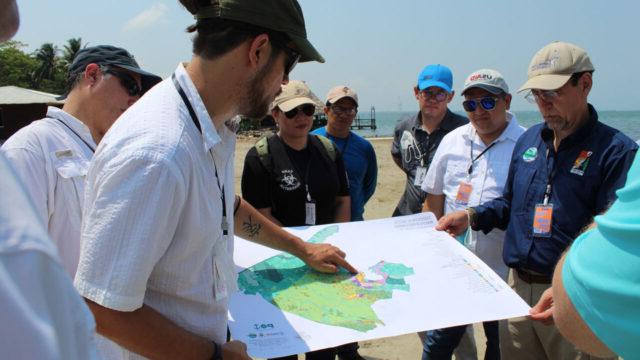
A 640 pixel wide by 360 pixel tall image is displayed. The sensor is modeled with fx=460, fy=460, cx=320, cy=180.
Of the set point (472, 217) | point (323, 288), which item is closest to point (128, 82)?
point (323, 288)

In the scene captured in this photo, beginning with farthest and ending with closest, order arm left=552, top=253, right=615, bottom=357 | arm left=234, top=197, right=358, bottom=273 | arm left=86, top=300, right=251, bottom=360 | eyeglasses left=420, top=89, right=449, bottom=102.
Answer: eyeglasses left=420, top=89, right=449, bottom=102, arm left=234, top=197, right=358, bottom=273, arm left=86, top=300, right=251, bottom=360, arm left=552, top=253, right=615, bottom=357

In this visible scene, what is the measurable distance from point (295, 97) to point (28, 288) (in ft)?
10.5

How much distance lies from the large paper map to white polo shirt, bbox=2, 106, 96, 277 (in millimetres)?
796

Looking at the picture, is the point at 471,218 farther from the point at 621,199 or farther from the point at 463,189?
the point at 621,199

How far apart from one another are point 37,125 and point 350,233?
1750 millimetres

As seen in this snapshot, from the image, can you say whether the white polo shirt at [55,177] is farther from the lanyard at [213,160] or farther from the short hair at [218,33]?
the short hair at [218,33]

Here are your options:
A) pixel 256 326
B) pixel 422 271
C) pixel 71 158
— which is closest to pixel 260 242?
pixel 256 326

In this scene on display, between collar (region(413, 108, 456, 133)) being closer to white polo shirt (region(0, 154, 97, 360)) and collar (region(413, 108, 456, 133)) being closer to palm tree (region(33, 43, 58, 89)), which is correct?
white polo shirt (region(0, 154, 97, 360))

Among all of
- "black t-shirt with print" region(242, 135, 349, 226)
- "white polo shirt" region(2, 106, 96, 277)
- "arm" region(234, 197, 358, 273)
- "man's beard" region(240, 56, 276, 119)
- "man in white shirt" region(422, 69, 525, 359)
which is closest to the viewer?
"man's beard" region(240, 56, 276, 119)

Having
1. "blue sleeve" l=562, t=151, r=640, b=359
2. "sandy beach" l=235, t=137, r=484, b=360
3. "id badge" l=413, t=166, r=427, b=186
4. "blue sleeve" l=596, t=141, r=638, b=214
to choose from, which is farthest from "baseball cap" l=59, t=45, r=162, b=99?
"sandy beach" l=235, t=137, r=484, b=360

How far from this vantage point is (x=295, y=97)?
3588mm

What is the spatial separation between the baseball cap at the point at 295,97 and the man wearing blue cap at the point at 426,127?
1.22 metres

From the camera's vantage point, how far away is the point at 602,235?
1.03 m

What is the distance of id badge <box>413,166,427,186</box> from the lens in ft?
13.9
